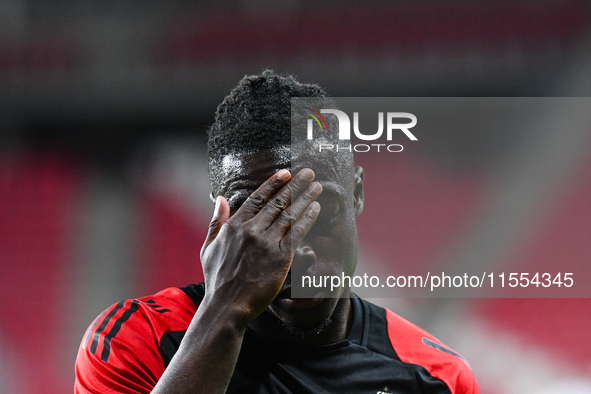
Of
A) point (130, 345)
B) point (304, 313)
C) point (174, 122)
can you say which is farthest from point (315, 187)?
point (174, 122)

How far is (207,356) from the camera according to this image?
1.00m

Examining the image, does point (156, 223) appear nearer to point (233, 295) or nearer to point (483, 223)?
point (483, 223)

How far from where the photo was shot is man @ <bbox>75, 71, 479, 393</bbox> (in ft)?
3.49

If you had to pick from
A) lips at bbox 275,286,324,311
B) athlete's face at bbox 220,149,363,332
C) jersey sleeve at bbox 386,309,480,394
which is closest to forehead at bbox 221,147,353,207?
athlete's face at bbox 220,149,363,332

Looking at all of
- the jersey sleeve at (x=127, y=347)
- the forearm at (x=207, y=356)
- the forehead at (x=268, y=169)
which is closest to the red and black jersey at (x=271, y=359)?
the jersey sleeve at (x=127, y=347)

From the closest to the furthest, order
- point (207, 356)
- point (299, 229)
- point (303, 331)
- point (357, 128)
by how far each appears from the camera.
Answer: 1. point (207, 356)
2. point (299, 229)
3. point (303, 331)
4. point (357, 128)

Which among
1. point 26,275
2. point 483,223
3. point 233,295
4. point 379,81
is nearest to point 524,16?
point 379,81

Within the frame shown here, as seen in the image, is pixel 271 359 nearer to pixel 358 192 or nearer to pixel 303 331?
pixel 303 331

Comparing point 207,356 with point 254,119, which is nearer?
point 207,356

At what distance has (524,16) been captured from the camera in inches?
145

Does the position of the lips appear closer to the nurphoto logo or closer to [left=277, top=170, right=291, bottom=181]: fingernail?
[left=277, top=170, right=291, bottom=181]: fingernail

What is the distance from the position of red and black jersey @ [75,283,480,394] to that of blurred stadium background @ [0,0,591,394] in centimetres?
126

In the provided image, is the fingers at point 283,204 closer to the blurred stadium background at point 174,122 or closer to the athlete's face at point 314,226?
the athlete's face at point 314,226

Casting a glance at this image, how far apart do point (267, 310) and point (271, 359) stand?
0.51 ft
